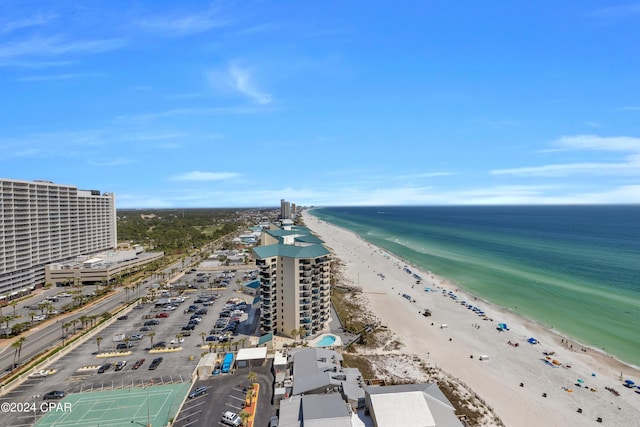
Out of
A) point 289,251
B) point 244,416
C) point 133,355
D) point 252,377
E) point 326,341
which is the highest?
point 289,251

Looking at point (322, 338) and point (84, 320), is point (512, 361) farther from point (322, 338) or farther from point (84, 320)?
point (84, 320)

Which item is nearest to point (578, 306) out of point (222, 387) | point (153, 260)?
point (222, 387)

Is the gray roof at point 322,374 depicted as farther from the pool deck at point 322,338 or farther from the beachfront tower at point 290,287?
the beachfront tower at point 290,287

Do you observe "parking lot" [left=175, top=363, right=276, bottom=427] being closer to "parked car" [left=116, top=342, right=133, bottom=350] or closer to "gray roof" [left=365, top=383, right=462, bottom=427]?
"gray roof" [left=365, top=383, right=462, bottom=427]

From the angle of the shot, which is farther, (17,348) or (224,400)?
(17,348)

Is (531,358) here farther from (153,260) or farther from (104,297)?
(153,260)

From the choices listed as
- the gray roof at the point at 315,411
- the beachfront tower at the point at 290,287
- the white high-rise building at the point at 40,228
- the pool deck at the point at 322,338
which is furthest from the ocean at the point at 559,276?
the white high-rise building at the point at 40,228

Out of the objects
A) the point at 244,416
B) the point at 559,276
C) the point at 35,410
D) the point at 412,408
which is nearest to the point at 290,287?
the point at 244,416
